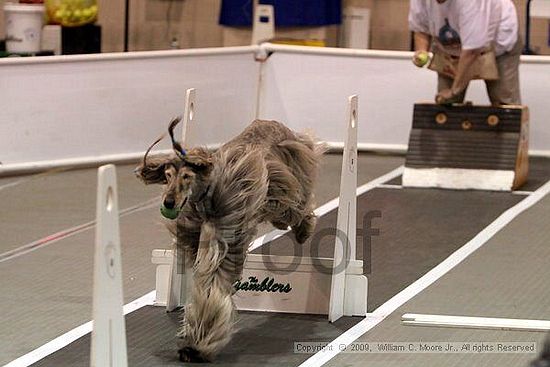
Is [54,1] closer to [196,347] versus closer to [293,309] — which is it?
[293,309]

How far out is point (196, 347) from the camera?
5039 mm

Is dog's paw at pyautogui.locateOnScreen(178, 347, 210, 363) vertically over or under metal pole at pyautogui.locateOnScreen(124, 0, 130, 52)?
under

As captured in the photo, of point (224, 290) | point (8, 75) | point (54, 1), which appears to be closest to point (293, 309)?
point (224, 290)

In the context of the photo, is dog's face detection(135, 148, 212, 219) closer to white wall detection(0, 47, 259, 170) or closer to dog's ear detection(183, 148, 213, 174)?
dog's ear detection(183, 148, 213, 174)

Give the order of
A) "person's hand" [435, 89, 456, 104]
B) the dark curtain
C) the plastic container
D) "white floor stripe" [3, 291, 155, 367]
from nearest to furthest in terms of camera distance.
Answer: "white floor stripe" [3, 291, 155, 367] < "person's hand" [435, 89, 456, 104] < the plastic container < the dark curtain

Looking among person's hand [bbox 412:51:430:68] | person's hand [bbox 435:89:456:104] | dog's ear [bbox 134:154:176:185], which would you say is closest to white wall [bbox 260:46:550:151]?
person's hand [bbox 435:89:456:104]

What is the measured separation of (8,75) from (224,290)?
442cm

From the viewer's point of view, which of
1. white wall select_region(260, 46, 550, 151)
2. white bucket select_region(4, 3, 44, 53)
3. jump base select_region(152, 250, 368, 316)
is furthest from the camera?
white bucket select_region(4, 3, 44, 53)

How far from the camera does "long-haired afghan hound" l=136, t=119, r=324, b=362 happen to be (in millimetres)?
4887

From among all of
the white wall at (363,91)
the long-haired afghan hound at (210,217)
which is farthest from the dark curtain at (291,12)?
the long-haired afghan hound at (210,217)

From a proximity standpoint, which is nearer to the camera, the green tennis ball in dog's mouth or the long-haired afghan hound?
the green tennis ball in dog's mouth

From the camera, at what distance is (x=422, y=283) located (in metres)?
6.52

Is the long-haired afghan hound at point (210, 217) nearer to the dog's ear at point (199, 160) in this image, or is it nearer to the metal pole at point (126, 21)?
the dog's ear at point (199, 160)

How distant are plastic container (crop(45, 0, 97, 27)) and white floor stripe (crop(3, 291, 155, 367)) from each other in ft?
20.1
